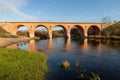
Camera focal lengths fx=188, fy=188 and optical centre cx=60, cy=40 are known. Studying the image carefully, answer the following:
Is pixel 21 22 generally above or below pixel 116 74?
above

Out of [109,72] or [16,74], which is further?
[109,72]

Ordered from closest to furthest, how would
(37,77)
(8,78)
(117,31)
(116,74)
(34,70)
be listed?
(8,78) → (37,77) → (34,70) → (116,74) → (117,31)

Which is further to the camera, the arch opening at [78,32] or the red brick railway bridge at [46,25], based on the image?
the arch opening at [78,32]

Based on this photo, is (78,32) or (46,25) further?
(78,32)

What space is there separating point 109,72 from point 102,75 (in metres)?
1.63

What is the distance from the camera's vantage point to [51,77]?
60.3ft

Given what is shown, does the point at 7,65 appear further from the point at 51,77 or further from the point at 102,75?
the point at 102,75

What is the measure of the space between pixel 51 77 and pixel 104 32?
102 metres

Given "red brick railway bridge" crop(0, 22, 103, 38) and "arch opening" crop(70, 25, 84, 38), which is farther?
"arch opening" crop(70, 25, 84, 38)

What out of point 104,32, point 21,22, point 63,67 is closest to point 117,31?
point 104,32

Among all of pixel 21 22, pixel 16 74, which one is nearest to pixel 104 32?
pixel 21 22

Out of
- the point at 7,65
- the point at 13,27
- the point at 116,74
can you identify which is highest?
the point at 13,27

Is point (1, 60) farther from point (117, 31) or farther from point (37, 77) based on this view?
point (117, 31)

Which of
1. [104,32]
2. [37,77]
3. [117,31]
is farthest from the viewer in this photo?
[104,32]
